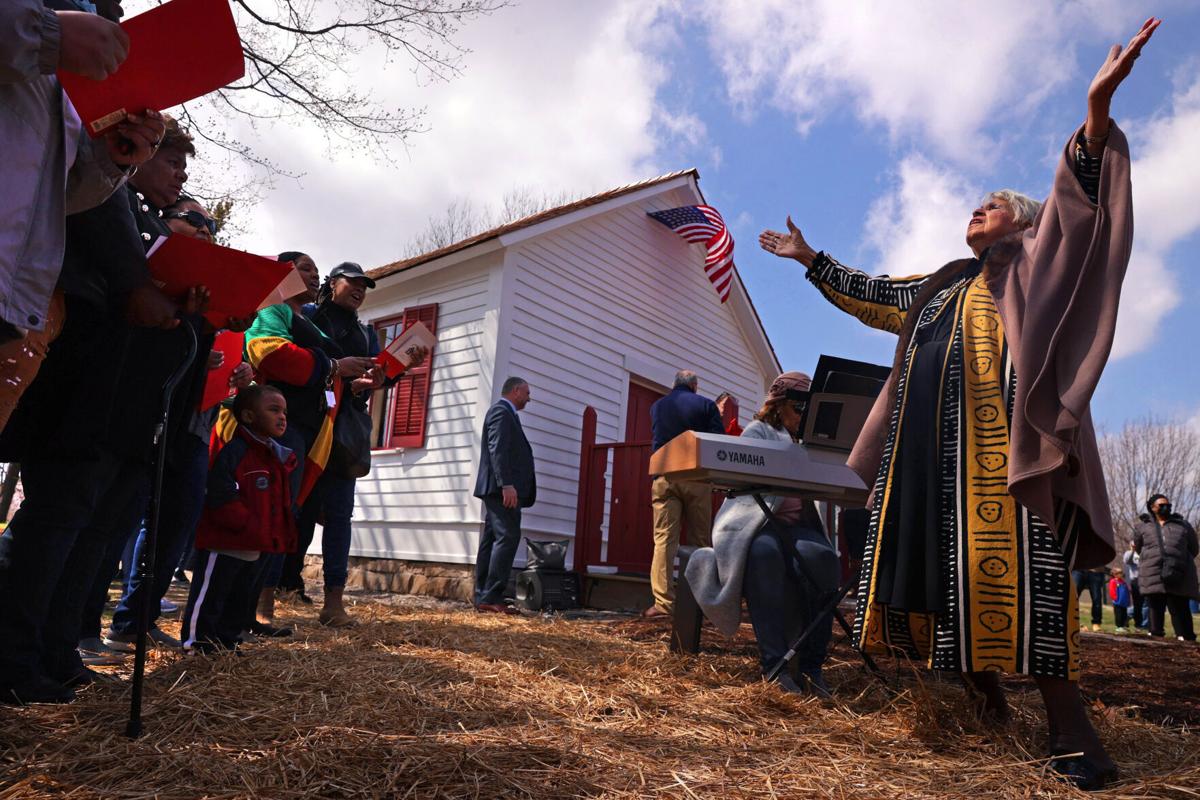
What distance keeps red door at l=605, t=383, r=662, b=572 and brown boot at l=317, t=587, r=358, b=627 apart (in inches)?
162

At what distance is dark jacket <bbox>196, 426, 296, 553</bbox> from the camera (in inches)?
134

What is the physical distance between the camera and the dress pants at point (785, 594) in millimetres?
3502

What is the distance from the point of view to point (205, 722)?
2.18 metres

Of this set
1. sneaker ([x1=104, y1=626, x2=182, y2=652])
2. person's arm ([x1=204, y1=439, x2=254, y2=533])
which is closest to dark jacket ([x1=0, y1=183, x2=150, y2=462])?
person's arm ([x1=204, y1=439, x2=254, y2=533])

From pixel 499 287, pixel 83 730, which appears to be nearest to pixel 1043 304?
pixel 83 730

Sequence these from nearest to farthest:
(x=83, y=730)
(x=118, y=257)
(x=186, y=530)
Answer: (x=83, y=730), (x=118, y=257), (x=186, y=530)

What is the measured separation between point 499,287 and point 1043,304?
24.7 ft

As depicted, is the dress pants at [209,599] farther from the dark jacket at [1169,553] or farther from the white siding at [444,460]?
the dark jacket at [1169,553]

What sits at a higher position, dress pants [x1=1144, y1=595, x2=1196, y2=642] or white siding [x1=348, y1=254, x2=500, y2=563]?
white siding [x1=348, y1=254, x2=500, y2=563]

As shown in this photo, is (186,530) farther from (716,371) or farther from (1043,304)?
(716,371)

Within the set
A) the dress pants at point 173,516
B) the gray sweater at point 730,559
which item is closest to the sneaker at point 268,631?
the dress pants at point 173,516

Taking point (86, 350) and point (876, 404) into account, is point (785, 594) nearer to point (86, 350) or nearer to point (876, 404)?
point (876, 404)

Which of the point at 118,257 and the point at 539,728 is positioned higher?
the point at 118,257

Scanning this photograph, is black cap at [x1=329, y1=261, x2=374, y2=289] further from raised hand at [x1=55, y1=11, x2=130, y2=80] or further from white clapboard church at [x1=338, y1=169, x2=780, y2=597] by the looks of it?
white clapboard church at [x1=338, y1=169, x2=780, y2=597]
